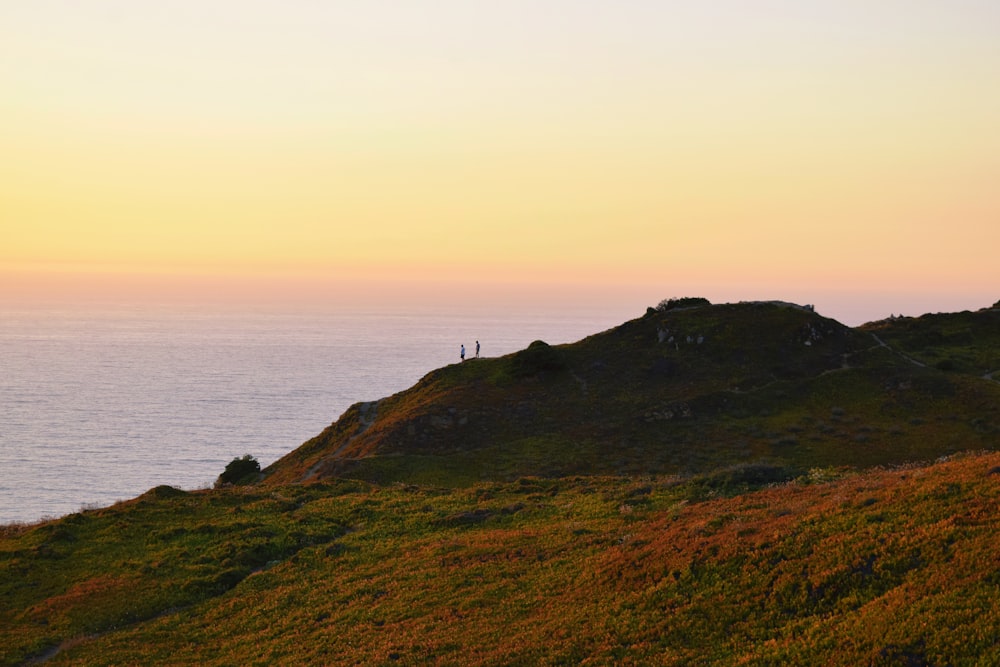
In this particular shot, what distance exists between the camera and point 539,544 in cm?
2825

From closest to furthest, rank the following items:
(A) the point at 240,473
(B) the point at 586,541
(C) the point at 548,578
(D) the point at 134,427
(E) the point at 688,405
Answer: (C) the point at 548,578, (B) the point at 586,541, (E) the point at 688,405, (A) the point at 240,473, (D) the point at 134,427

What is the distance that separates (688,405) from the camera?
6191 centimetres

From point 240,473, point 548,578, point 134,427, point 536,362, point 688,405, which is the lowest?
point 134,427

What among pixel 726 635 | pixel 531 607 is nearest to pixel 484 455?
pixel 531 607

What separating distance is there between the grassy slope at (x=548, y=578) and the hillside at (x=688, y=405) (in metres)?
16.0

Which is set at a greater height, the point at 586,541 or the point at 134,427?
the point at 586,541

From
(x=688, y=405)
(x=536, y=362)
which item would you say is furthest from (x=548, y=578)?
(x=536, y=362)

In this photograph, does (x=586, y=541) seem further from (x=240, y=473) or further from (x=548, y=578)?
(x=240, y=473)

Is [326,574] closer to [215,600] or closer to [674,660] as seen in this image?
[215,600]

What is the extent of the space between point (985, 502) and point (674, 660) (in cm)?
970

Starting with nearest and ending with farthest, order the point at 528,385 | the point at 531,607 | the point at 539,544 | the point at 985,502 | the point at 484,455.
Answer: the point at 985,502, the point at 531,607, the point at 539,544, the point at 484,455, the point at 528,385

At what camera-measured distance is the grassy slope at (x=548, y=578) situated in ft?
53.0

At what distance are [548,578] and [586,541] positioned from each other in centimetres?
375

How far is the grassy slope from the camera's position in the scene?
1614 centimetres
